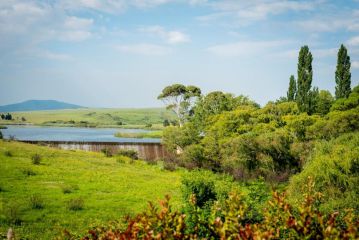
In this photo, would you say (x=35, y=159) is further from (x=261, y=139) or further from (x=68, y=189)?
(x=261, y=139)

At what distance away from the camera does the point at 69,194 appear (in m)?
24.5

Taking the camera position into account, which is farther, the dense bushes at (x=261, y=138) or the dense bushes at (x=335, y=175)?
the dense bushes at (x=261, y=138)

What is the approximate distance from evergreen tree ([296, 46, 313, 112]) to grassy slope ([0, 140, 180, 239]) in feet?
85.0

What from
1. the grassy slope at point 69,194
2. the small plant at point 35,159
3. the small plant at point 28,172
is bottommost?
the grassy slope at point 69,194

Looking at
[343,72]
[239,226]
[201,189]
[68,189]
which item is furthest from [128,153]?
[239,226]

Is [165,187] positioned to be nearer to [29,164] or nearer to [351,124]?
[29,164]

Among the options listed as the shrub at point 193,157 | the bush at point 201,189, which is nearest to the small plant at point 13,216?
the bush at point 201,189

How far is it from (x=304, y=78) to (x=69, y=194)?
141 feet

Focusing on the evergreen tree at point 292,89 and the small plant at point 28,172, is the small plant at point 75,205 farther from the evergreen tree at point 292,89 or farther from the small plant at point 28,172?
the evergreen tree at point 292,89

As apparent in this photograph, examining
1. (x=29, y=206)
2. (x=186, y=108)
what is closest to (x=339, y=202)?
(x=29, y=206)

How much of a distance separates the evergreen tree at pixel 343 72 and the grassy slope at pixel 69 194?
113 ft

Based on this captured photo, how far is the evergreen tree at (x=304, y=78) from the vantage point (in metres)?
56.1

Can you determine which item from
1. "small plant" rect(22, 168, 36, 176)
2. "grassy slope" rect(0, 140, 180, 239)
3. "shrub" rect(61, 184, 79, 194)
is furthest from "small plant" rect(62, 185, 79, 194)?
"small plant" rect(22, 168, 36, 176)

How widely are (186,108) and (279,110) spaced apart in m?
25.2
